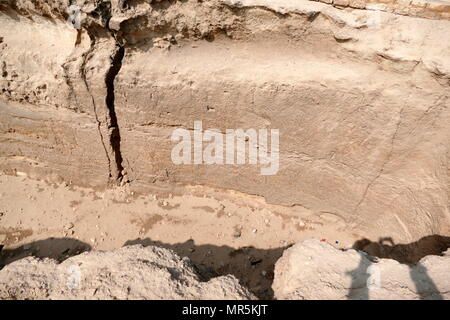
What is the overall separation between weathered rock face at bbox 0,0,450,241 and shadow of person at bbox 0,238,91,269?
92 centimetres

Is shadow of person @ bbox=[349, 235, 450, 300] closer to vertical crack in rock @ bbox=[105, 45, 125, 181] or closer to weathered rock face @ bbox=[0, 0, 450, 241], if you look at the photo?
weathered rock face @ bbox=[0, 0, 450, 241]

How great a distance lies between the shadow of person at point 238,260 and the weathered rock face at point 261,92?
599 mm

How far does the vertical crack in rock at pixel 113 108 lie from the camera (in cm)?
309

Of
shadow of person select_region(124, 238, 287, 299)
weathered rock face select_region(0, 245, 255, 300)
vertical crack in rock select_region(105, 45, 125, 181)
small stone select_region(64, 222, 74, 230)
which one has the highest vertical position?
vertical crack in rock select_region(105, 45, 125, 181)

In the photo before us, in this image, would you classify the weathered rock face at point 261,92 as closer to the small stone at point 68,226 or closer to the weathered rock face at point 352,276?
the small stone at point 68,226

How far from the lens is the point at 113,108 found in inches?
131

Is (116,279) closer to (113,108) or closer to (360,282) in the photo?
(360,282)

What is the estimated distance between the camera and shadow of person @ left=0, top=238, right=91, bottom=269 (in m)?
3.49

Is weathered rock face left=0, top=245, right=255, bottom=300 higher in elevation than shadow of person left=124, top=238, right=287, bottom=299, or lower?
higher

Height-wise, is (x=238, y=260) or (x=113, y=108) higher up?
(x=113, y=108)

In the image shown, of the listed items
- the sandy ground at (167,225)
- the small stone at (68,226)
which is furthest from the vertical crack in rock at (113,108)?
the small stone at (68,226)

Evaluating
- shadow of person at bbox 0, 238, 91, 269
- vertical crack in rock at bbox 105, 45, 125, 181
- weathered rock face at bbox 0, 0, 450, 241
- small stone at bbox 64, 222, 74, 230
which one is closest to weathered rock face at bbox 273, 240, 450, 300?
weathered rock face at bbox 0, 0, 450, 241

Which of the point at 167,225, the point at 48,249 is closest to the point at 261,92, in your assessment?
the point at 167,225

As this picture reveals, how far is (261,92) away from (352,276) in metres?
1.59
